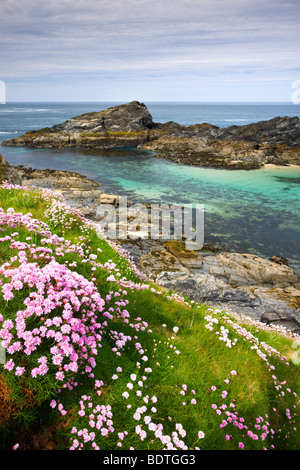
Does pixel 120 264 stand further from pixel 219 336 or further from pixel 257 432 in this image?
pixel 257 432

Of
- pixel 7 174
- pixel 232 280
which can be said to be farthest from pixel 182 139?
pixel 7 174

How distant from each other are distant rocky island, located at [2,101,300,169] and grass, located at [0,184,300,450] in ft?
185

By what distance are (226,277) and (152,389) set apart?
16.3 m

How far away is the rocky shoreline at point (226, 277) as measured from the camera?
1491cm

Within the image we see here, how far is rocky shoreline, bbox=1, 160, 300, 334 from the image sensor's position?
14906mm

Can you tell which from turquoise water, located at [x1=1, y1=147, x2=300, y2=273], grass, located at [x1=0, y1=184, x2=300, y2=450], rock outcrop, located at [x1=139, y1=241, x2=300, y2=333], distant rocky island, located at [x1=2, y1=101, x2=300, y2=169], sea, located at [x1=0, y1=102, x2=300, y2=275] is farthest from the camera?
distant rocky island, located at [x1=2, y1=101, x2=300, y2=169]

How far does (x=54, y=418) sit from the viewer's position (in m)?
3.37

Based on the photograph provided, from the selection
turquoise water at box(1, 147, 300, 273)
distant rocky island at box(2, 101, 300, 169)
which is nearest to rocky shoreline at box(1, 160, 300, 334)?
turquoise water at box(1, 147, 300, 273)

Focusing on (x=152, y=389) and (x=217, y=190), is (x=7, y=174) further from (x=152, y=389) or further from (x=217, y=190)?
(x=217, y=190)

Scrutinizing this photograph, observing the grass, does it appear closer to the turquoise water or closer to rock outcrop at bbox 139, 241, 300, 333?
rock outcrop at bbox 139, 241, 300, 333

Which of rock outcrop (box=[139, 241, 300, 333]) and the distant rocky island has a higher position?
the distant rocky island

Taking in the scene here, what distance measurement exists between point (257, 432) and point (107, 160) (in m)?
63.4
